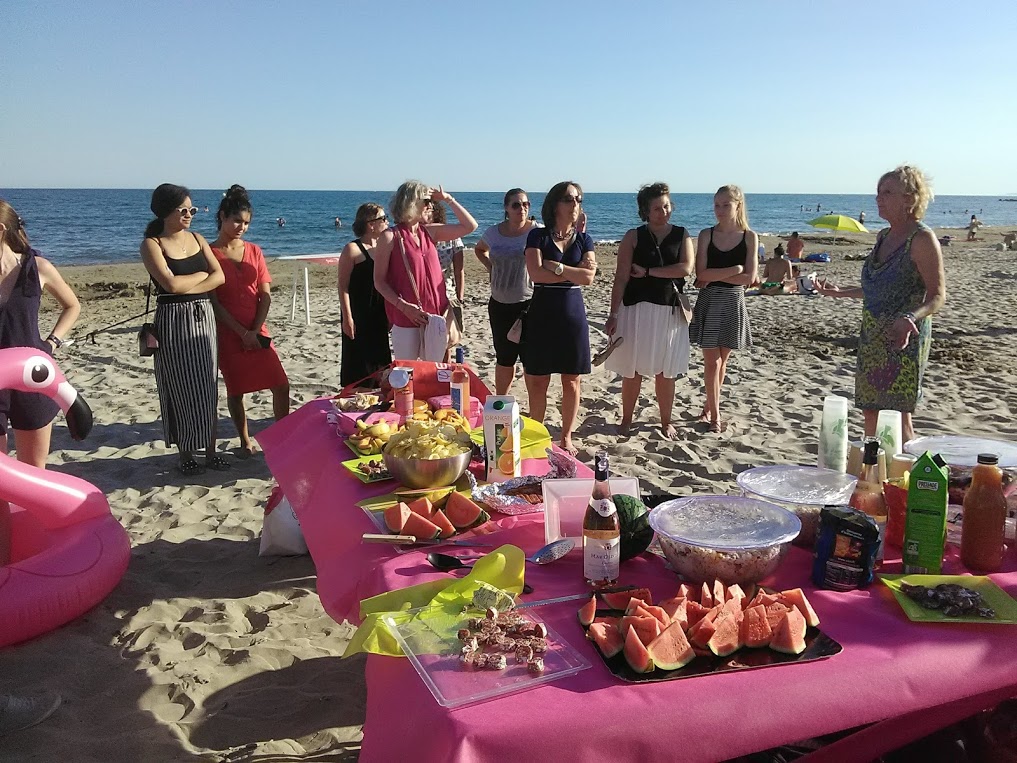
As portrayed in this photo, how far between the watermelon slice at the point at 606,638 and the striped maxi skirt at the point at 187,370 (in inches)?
161

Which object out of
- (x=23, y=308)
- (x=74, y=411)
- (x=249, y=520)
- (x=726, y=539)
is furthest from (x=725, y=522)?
(x=23, y=308)

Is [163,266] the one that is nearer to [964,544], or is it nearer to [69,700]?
[69,700]

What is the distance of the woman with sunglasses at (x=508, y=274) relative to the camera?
5293mm

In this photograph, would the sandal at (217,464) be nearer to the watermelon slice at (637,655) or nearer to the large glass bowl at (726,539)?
the large glass bowl at (726,539)

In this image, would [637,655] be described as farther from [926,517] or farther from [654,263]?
[654,263]

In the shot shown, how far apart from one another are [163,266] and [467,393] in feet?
8.21

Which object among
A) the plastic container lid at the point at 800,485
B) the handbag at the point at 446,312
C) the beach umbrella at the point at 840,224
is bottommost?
the plastic container lid at the point at 800,485

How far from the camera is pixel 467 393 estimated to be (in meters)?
3.31

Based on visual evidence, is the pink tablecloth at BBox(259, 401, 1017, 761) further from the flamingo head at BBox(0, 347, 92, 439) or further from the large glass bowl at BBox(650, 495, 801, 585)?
the flamingo head at BBox(0, 347, 92, 439)

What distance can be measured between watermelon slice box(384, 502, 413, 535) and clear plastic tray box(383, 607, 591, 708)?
458mm

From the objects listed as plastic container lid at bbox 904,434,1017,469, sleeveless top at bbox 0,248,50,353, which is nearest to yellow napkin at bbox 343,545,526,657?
plastic container lid at bbox 904,434,1017,469

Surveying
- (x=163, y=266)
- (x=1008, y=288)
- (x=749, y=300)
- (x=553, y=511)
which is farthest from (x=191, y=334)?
(x=1008, y=288)

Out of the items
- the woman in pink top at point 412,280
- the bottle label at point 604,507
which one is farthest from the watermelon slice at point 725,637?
the woman in pink top at point 412,280

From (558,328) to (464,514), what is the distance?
283 centimetres
